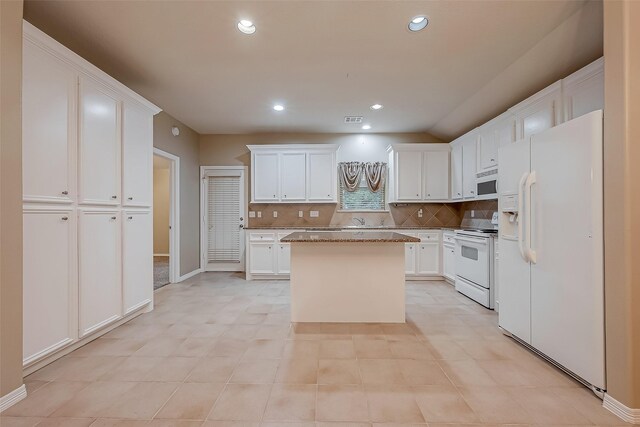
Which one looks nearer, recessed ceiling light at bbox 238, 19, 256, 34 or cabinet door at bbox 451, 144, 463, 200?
recessed ceiling light at bbox 238, 19, 256, 34

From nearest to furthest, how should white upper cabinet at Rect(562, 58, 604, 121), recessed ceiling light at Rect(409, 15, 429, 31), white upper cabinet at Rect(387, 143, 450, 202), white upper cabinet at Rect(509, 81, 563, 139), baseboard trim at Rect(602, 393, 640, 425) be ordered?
baseboard trim at Rect(602, 393, 640, 425), recessed ceiling light at Rect(409, 15, 429, 31), white upper cabinet at Rect(562, 58, 604, 121), white upper cabinet at Rect(509, 81, 563, 139), white upper cabinet at Rect(387, 143, 450, 202)

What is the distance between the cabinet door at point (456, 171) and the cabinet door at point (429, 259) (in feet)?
3.04

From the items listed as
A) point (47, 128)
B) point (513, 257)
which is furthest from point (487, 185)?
point (47, 128)

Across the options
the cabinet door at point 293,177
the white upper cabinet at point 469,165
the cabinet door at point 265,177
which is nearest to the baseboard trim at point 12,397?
the cabinet door at point 265,177

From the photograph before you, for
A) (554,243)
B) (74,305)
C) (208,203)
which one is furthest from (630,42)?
(208,203)

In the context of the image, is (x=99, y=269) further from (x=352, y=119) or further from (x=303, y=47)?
(x=352, y=119)

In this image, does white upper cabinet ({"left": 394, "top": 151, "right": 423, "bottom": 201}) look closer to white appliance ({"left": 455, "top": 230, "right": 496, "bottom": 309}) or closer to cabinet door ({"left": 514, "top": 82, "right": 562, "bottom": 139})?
white appliance ({"left": 455, "top": 230, "right": 496, "bottom": 309})

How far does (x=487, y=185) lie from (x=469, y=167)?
23.4 inches

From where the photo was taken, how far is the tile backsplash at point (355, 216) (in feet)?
18.0

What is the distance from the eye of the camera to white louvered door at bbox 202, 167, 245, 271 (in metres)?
5.60

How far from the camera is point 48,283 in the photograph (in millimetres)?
2066

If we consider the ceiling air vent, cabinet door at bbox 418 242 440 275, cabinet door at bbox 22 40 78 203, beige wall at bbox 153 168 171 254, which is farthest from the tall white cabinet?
beige wall at bbox 153 168 171 254

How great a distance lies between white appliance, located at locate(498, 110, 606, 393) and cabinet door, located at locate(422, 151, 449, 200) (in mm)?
2545

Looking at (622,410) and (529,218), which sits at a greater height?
(529,218)
